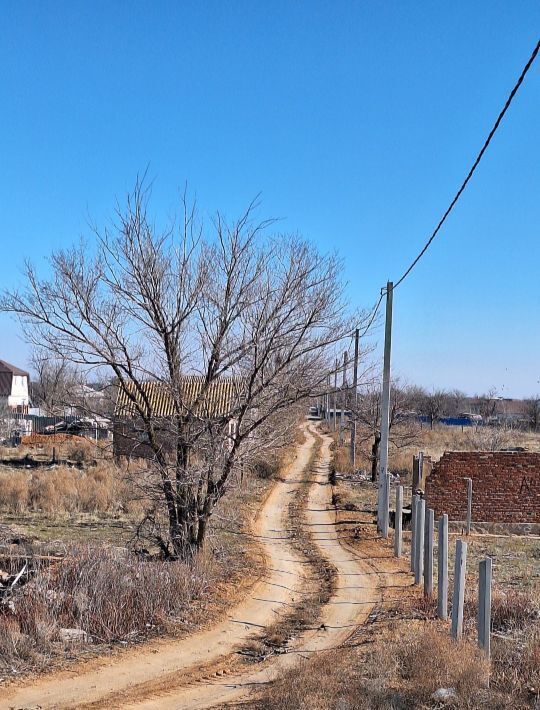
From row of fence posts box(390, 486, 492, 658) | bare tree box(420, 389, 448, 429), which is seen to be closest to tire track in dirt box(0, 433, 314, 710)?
row of fence posts box(390, 486, 492, 658)

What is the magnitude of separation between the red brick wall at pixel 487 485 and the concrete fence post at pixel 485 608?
12.4 metres

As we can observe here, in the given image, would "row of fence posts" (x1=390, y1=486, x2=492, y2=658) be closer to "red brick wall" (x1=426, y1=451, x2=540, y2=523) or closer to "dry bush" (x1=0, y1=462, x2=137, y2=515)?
"red brick wall" (x1=426, y1=451, x2=540, y2=523)

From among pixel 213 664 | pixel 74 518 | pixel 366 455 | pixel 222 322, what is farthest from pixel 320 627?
pixel 366 455

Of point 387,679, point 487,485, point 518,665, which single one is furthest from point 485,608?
point 487,485

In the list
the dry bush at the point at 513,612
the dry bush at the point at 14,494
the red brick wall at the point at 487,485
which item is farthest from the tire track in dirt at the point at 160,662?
the dry bush at the point at 14,494

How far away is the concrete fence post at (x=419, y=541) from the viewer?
36.1 feet

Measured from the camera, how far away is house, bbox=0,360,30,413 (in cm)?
7275

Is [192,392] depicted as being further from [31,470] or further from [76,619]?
[31,470]

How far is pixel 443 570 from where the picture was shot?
29.2 ft

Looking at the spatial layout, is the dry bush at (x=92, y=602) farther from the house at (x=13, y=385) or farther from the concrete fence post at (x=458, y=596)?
the house at (x=13, y=385)

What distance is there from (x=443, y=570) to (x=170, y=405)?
16.7 feet

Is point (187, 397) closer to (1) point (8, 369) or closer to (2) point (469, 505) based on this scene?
(2) point (469, 505)

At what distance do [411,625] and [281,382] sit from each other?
425 cm

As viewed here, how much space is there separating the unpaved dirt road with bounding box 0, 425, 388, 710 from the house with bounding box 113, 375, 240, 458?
2622 mm
